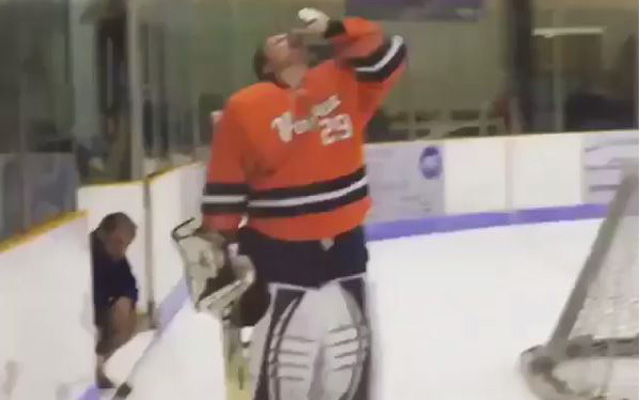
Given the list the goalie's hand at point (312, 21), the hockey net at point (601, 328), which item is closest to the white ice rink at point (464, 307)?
the hockey net at point (601, 328)

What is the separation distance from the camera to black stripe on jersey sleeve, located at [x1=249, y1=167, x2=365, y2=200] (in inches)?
47.5

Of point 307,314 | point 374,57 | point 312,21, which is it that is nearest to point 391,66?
point 374,57

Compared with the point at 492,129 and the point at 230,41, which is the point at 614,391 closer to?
the point at 492,129

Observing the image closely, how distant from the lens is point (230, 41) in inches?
47.8

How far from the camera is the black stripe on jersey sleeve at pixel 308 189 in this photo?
3.96 feet

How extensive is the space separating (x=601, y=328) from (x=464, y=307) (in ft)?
0.64

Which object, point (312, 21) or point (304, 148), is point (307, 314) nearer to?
point (304, 148)

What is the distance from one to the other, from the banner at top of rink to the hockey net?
1.00 feet

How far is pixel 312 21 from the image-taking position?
120 centimetres

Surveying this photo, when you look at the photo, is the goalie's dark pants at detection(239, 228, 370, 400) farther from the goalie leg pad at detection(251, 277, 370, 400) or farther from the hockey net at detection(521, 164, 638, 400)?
the hockey net at detection(521, 164, 638, 400)

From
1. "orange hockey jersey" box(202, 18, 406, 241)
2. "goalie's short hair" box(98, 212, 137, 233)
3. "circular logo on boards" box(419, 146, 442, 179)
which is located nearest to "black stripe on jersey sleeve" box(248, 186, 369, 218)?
"orange hockey jersey" box(202, 18, 406, 241)

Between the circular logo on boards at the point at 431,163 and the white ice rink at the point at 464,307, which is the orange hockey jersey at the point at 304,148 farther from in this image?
the circular logo on boards at the point at 431,163

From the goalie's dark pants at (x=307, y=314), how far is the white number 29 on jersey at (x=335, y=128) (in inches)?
4.6

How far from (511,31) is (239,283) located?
58cm
